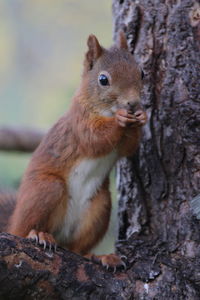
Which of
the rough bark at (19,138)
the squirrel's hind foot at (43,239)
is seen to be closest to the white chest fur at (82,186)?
the squirrel's hind foot at (43,239)

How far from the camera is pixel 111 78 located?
2.71m

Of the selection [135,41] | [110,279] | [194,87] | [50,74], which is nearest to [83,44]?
[50,74]

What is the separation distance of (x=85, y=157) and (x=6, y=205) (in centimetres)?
63

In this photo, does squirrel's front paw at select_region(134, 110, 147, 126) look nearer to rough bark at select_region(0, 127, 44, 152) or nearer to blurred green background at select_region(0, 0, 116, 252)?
rough bark at select_region(0, 127, 44, 152)

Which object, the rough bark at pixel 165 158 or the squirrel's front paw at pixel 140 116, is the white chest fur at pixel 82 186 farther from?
the squirrel's front paw at pixel 140 116

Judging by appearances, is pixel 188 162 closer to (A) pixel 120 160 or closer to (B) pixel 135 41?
(A) pixel 120 160

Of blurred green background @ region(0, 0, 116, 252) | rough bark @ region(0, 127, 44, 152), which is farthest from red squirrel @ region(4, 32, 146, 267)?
blurred green background @ region(0, 0, 116, 252)

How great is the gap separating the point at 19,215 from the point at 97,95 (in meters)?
0.72

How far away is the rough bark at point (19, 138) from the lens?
342 cm

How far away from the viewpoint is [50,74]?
605 centimetres

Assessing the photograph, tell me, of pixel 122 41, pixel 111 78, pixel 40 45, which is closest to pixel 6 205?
pixel 111 78

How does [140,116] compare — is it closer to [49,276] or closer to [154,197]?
[154,197]

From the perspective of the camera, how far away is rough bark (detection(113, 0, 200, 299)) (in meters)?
2.44

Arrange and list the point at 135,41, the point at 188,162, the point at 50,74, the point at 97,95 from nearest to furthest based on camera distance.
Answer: the point at 188,162, the point at 97,95, the point at 135,41, the point at 50,74
